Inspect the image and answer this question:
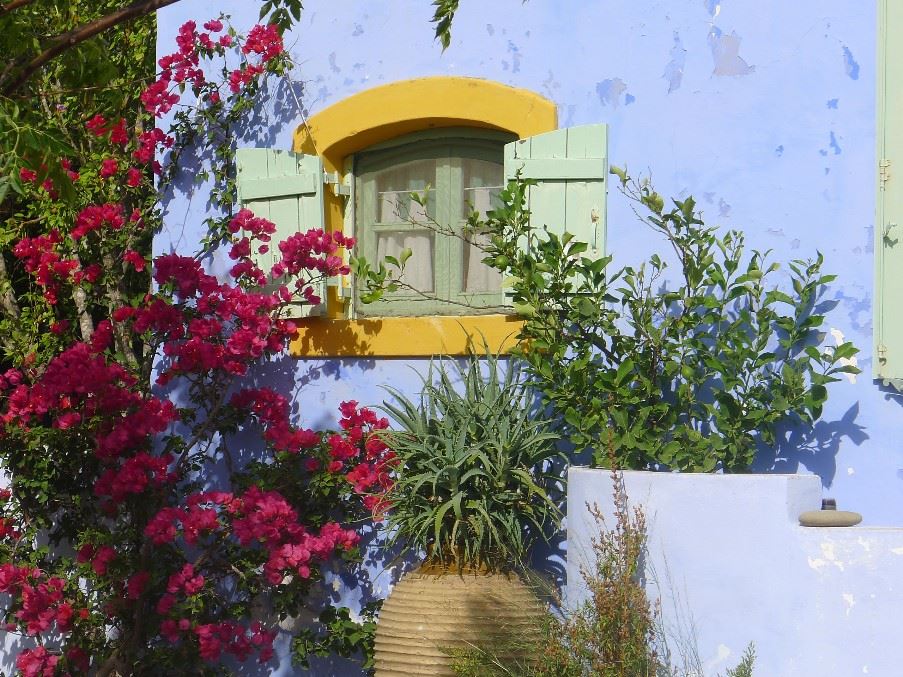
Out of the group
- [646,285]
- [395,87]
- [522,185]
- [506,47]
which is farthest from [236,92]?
[646,285]

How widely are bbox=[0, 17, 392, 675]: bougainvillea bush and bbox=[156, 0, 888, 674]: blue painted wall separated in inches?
19.4

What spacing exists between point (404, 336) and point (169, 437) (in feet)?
4.79

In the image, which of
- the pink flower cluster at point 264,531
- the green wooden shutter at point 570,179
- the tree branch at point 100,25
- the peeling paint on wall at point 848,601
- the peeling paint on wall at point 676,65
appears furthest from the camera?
the pink flower cluster at point 264,531

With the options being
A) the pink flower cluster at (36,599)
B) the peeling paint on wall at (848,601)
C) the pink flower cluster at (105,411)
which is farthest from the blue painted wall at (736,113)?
the pink flower cluster at (36,599)

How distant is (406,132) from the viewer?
7039 mm

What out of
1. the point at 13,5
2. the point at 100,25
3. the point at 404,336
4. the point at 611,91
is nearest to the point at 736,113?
the point at 611,91

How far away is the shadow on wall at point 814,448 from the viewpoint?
5.68 metres

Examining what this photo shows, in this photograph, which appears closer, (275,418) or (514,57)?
(514,57)

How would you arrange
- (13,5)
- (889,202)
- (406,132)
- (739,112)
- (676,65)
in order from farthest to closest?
(406,132) < (676,65) < (739,112) < (889,202) < (13,5)

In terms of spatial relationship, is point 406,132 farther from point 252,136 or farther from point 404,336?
point 404,336

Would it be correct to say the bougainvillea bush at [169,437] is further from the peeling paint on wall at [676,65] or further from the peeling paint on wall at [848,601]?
the peeling paint on wall at [848,601]

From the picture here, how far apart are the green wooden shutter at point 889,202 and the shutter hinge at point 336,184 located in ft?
8.98

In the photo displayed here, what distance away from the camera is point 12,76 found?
5148 mm

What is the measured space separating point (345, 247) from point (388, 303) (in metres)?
0.38
